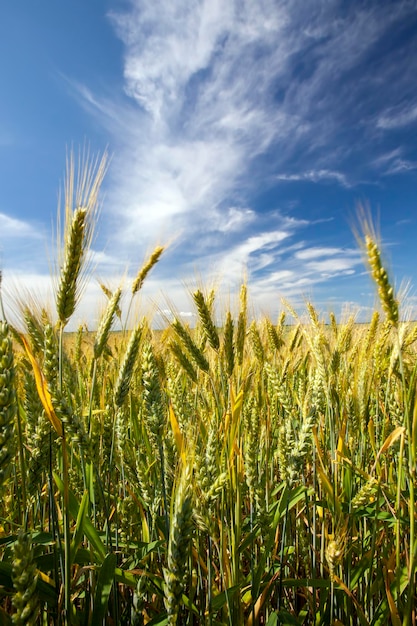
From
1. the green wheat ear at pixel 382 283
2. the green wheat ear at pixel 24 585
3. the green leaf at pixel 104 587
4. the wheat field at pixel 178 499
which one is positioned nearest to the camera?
the green wheat ear at pixel 24 585

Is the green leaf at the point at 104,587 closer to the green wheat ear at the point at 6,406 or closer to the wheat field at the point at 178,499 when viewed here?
the wheat field at the point at 178,499

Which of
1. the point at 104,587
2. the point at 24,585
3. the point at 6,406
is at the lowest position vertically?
the point at 104,587

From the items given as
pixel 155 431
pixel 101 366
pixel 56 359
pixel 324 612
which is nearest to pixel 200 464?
pixel 155 431

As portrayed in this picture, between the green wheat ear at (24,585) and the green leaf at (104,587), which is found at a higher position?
the green wheat ear at (24,585)

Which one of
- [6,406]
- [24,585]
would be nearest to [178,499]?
[24,585]

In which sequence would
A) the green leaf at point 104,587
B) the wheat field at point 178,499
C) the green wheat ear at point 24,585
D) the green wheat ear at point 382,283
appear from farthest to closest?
the green wheat ear at point 382,283 → the green leaf at point 104,587 → the wheat field at point 178,499 → the green wheat ear at point 24,585

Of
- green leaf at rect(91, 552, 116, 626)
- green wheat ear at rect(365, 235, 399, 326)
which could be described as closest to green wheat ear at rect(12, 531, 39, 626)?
green leaf at rect(91, 552, 116, 626)

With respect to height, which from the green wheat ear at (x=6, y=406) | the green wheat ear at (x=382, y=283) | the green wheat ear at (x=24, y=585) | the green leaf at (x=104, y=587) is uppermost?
the green wheat ear at (x=382, y=283)

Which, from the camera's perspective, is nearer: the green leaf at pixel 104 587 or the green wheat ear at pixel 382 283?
the green leaf at pixel 104 587

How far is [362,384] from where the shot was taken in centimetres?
207

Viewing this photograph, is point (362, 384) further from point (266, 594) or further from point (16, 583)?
point (16, 583)

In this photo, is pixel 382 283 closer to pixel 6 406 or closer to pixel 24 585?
pixel 6 406

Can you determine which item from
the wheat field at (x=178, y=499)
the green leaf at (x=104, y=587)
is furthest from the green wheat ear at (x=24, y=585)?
the green leaf at (x=104, y=587)

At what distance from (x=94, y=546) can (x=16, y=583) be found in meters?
0.63
